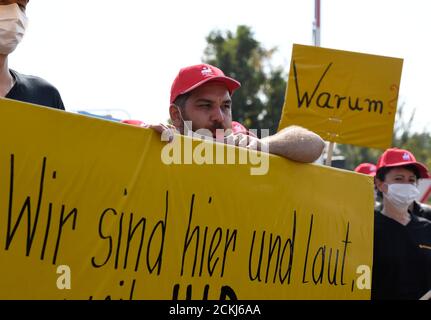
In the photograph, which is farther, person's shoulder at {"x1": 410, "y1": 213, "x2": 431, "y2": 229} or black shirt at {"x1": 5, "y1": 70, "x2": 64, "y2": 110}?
person's shoulder at {"x1": 410, "y1": 213, "x2": 431, "y2": 229}

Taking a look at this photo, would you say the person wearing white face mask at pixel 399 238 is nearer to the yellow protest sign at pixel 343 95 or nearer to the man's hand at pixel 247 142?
the yellow protest sign at pixel 343 95

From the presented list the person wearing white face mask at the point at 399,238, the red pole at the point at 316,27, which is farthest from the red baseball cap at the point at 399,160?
the red pole at the point at 316,27

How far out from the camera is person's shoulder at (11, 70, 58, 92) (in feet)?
12.0

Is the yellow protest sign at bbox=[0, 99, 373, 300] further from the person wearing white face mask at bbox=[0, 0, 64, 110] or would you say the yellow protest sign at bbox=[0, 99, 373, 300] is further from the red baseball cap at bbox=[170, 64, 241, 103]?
the person wearing white face mask at bbox=[0, 0, 64, 110]

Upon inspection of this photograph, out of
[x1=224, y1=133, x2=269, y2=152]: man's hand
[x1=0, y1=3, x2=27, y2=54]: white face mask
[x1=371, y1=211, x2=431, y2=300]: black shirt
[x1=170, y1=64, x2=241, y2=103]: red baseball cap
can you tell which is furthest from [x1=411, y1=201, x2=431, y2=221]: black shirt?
[x1=0, y1=3, x2=27, y2=54]: white face mask

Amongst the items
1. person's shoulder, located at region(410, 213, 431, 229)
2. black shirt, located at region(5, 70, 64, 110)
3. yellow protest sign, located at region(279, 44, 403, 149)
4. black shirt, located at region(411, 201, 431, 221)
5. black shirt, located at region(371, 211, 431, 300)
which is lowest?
black shirt, located at region(371, 211, 431, 300)

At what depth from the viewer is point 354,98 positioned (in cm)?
605

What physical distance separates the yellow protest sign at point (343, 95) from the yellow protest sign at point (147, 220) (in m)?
2.21

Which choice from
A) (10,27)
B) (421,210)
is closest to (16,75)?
(10,27)

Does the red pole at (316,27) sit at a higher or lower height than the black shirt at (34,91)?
higher

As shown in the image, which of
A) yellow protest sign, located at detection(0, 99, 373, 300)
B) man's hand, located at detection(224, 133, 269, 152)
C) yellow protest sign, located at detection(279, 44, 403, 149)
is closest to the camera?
yellow protest sign, located at detection(0, 99, 373, 300)

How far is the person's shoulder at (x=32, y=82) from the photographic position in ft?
12.0

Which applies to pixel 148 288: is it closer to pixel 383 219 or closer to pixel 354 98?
pixel 383 219

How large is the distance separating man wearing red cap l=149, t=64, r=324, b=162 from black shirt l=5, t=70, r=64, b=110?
24.1 inches
